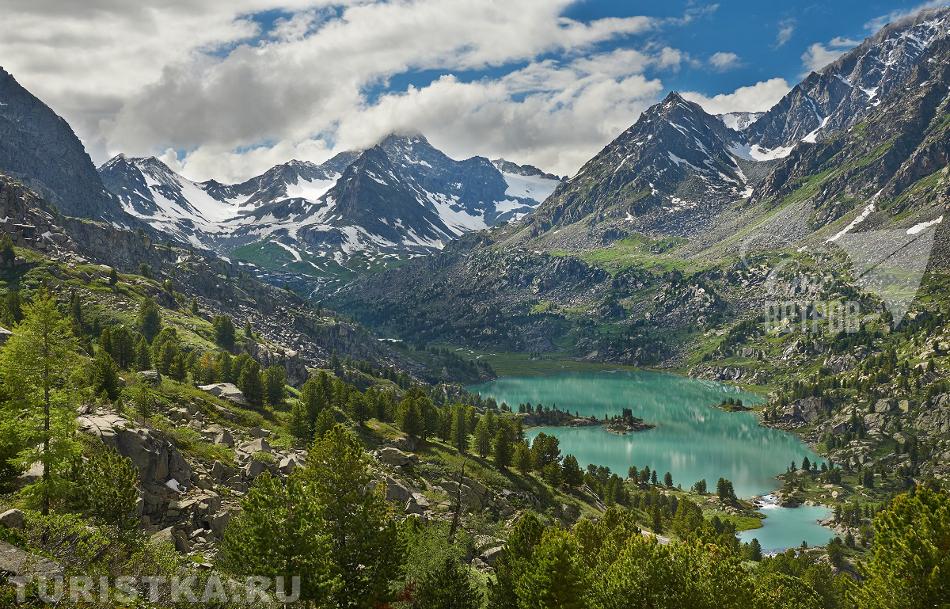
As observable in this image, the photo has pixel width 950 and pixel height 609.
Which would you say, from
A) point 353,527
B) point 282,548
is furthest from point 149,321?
point 282,548

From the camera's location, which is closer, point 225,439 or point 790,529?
point 225,439

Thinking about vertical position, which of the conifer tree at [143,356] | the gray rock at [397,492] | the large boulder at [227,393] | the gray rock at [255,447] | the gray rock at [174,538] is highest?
the conifer tree at [143,356]

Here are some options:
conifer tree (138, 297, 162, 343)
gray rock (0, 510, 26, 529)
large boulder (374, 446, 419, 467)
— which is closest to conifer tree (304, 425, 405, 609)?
gray rock (0, 510, 26, 529)

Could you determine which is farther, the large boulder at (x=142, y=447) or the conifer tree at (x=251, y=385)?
the conifer tree at (x=251, y=385)

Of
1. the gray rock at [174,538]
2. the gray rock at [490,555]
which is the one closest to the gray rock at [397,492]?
the gray rock at [490,555]

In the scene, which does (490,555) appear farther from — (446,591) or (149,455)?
(149,455)

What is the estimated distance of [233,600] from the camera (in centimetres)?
2936

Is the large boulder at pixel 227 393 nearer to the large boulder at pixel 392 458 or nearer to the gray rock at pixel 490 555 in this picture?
the large boulder at pixel 392 458

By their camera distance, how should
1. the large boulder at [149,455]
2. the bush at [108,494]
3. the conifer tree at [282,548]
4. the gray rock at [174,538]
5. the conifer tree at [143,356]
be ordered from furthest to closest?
the conifer tree at [143,356] < the large boulder at [149,455] < the gray rock at [174,538] < the bush at [108,494] < the conifer tree at [282,548]

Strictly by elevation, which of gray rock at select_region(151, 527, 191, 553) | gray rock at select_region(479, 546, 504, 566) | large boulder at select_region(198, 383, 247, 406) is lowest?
gray rock at select_region(479, 546, 504, 566)

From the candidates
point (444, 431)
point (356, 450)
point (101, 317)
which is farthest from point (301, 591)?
point (101, 317)

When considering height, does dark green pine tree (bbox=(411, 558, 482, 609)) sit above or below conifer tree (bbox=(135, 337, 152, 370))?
below

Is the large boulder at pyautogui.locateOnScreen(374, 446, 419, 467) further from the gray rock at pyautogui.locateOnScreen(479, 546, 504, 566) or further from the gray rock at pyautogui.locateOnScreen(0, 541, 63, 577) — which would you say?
the gray rock at pyautogui.locateOnScreen(0, 541, 63, 577)

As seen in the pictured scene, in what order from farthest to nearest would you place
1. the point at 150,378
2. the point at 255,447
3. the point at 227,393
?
the point at 227,393, the point at 150,378, the point at 255,447
